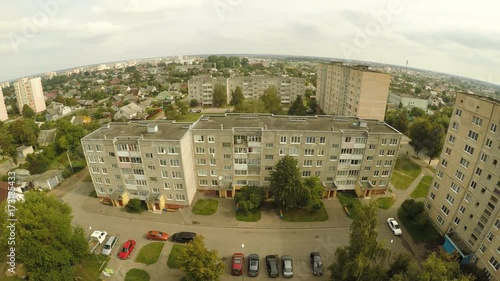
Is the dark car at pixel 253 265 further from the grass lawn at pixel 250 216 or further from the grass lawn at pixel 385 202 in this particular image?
the grass lawn at pixel 385 202

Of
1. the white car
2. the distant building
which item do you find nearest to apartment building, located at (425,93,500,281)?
the white car

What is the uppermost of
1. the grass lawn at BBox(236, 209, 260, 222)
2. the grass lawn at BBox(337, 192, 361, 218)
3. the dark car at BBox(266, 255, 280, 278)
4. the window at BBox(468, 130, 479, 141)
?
the window at BBox(468, 130, 479, 141)

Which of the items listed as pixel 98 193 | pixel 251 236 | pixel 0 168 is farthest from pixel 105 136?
pixel 0 168

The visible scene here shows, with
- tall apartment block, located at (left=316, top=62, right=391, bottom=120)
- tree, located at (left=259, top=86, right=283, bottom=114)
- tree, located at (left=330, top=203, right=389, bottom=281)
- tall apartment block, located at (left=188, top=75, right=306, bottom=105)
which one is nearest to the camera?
tree, located at (left=330, top=203, right=389, bottom=281)

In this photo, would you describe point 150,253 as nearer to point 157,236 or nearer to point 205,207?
point 157,236

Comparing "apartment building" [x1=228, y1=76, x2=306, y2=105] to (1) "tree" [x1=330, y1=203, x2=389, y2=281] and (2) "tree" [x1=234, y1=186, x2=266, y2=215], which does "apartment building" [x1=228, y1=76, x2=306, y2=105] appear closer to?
(2) "tree" [x1=234, y1=186, x2=266, y2=215]

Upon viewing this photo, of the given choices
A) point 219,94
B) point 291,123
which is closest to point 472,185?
point 291,123
